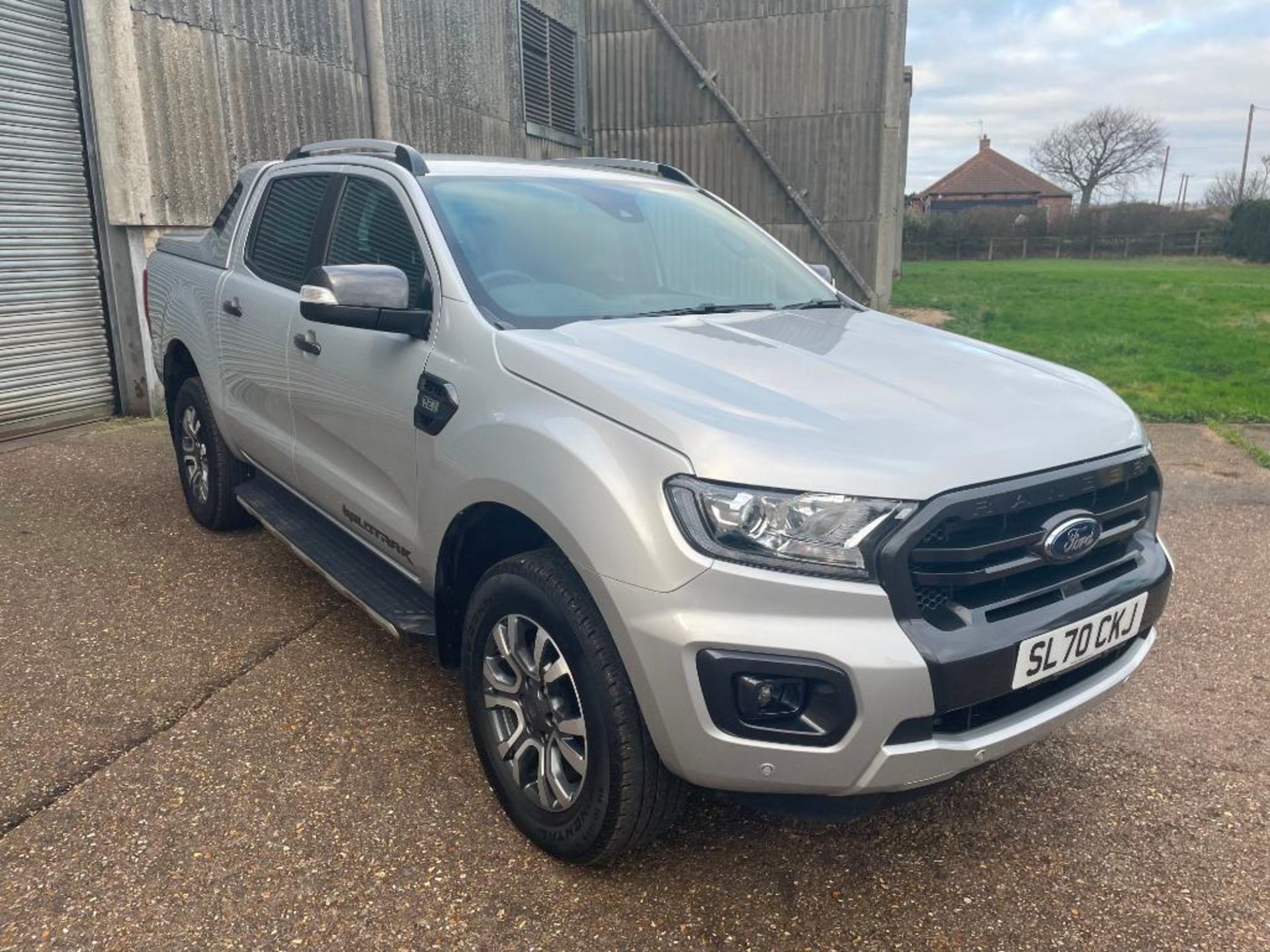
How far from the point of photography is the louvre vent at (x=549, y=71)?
41.8 feet

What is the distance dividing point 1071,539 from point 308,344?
263cm

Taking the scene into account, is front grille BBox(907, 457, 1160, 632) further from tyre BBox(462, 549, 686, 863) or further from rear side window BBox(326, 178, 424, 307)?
rear side window BBox(326, 178, 424, 307)

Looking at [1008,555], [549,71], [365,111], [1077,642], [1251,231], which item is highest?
[549,71]

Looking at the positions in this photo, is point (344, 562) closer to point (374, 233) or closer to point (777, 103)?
point (374, 233)

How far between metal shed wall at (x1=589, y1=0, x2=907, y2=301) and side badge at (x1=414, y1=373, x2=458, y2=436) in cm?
1187

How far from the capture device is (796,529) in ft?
6.79

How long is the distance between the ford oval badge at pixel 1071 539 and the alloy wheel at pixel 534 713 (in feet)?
3.74

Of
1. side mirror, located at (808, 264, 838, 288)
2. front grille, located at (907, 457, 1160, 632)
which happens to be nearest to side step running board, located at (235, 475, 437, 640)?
front grille, located at (907, 457, 1160, 632)

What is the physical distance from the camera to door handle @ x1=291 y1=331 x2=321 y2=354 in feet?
11.5

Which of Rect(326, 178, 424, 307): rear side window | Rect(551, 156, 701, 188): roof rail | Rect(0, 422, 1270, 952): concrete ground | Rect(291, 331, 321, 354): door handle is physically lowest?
Rect(0, 422, 1270, 952): concrete ground

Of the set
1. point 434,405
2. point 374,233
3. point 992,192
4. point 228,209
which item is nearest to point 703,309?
point 434,405

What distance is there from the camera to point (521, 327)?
278 centimetres

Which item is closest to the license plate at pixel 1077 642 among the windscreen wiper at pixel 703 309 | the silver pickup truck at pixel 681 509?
the silver pickup truck at pixel 681 509

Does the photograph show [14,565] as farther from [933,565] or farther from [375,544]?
[933,565]
